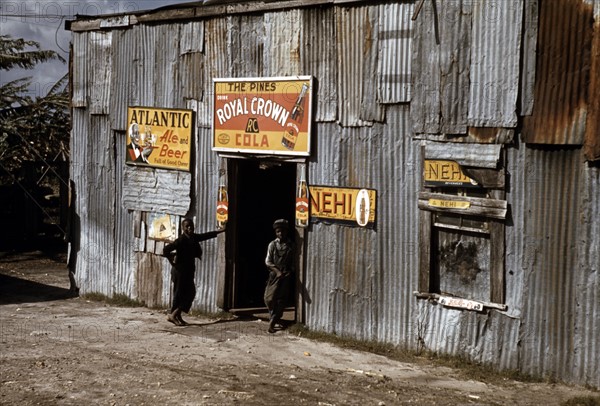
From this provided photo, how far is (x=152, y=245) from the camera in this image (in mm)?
15258

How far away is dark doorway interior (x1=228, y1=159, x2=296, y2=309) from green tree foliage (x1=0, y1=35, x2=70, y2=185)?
9.97 meters

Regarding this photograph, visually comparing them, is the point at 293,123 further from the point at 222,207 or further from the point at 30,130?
the point at 30,130

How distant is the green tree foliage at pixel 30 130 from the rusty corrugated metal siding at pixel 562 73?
1645 centimetres

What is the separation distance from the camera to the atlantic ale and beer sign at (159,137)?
14.6 m

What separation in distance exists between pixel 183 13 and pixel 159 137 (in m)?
2.22

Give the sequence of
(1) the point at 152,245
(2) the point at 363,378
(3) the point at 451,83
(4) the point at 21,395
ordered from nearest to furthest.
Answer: (4) the point at 21,395
(2) the point at 363,378
(3) the point at 451,83
(1) the point at 152,245

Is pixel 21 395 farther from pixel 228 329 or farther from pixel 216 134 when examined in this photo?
pixel 216 134

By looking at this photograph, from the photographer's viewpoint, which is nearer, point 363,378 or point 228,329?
point 363,378

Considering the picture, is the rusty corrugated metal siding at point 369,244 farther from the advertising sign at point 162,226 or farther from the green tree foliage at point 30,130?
the green tree foliage at point 30,130

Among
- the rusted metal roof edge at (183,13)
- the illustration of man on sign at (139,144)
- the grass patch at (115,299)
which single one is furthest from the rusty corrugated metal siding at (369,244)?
the grass patch at (115,299)

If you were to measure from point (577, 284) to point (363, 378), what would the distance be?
2.76 m

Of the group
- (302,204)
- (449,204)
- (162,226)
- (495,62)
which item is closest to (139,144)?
(162,226)

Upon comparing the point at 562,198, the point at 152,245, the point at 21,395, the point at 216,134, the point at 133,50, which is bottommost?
the point at 21,395

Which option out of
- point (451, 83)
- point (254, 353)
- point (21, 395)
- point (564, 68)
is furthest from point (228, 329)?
point (564, 68)
